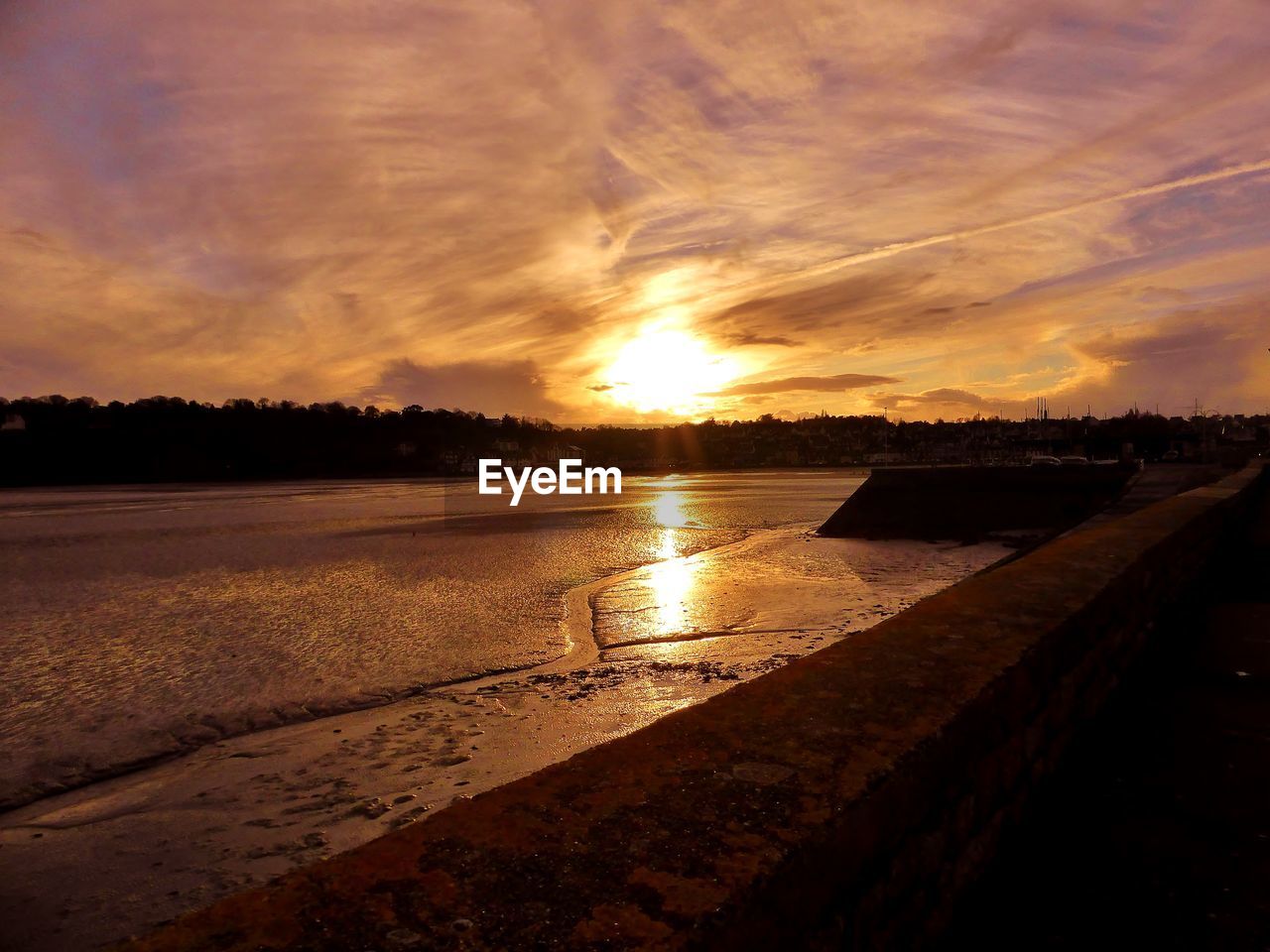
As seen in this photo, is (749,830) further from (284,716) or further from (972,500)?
(972,500)

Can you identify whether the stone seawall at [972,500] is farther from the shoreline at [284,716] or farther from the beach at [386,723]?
the shoreline at [284,716]

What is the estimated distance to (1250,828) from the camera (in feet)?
9.88

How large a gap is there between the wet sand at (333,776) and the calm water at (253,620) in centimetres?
51

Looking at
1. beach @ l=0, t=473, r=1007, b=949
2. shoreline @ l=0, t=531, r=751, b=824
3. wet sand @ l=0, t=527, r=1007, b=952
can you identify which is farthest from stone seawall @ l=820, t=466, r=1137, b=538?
shoreline @ l=0, t=531, r=751, b=824

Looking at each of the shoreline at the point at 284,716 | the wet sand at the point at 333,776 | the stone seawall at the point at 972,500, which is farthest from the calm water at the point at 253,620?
the stone seawall at the point at 972,500

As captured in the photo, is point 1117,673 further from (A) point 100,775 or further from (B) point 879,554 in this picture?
(B) point 879,554

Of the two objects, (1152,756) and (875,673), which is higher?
(875,673)

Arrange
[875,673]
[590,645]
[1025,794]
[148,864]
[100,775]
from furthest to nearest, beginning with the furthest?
[590,645] → [100,775] → [148,864] → [1025,794] → [875,673]

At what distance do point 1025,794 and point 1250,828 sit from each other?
0.98 meters

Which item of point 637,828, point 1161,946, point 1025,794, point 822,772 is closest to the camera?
point 637,828

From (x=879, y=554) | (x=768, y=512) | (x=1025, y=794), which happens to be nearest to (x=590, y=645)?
(x=1025, y=794)

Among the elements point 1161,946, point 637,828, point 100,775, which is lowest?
point 100,775

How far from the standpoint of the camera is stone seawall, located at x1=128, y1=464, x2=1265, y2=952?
1.37m

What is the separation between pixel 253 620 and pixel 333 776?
21.2 ft
